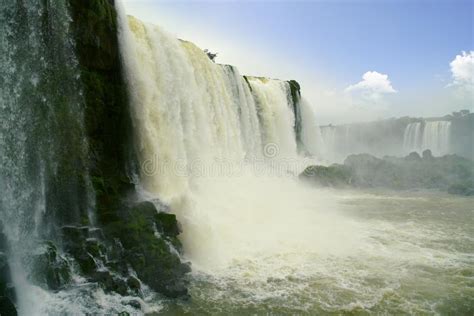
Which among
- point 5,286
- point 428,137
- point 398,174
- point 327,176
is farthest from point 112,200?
point 428,137

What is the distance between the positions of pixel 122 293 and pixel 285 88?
24.0 meters

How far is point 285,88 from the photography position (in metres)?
29.4

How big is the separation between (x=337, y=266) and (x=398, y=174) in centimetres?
2129

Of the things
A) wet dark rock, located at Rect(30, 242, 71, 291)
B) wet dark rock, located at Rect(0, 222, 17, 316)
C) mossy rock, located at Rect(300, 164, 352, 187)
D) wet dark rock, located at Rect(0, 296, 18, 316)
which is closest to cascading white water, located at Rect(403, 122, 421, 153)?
mossy rock, located at Rect(300, 164, 352, 187)

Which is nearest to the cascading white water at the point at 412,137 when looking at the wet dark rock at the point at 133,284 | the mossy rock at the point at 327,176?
the mossy rock at the point at 327,176

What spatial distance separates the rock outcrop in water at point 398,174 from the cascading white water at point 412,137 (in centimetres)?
1033

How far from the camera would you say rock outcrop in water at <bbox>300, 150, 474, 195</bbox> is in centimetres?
2567

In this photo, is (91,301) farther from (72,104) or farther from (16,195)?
(72,104)

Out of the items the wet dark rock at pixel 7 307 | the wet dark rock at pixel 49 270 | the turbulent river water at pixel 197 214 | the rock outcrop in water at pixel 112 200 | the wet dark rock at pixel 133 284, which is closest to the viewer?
the wet dark rock at pixel 7 307

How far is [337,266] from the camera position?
9875 mm

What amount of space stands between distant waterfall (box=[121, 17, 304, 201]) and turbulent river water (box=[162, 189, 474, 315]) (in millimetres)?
2579

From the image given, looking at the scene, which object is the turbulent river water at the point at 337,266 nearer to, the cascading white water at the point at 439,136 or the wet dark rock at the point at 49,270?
the wet dark rock at the point at 49,270

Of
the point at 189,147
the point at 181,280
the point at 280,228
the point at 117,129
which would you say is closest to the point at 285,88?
the point at 189,147

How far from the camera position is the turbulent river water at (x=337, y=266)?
308 inches
